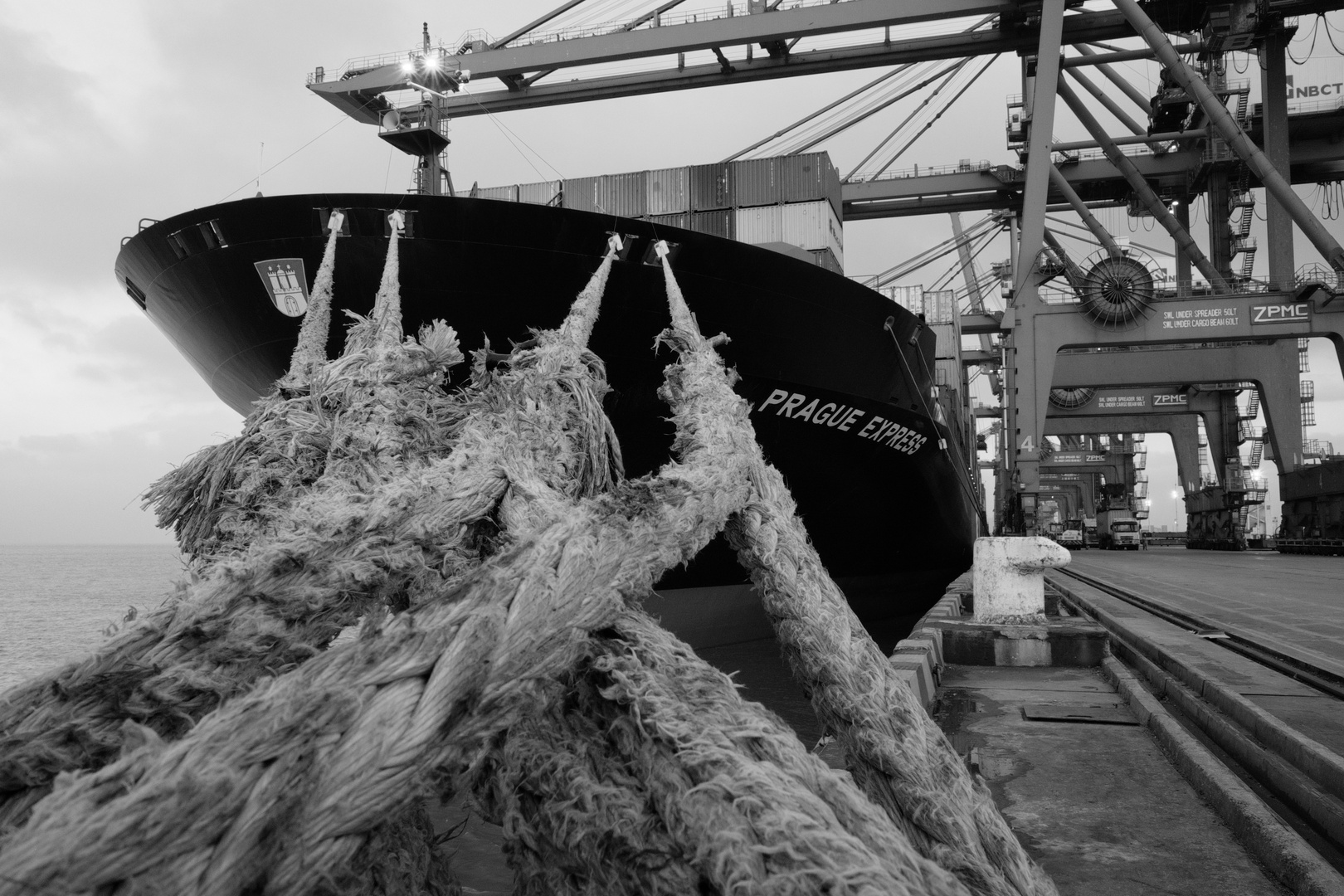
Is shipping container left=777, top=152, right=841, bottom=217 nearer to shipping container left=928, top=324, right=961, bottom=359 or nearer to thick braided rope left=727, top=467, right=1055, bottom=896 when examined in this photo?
shipping container left=928, top=324, right=961, bottom=359

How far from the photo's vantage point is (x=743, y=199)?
1271cm

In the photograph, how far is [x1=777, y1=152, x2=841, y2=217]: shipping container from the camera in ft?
41.2

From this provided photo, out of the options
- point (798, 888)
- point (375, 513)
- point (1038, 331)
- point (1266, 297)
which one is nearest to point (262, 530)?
point (375, 513)

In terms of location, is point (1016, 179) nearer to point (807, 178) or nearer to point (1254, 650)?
point (807, 178)

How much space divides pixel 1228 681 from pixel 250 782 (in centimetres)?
529

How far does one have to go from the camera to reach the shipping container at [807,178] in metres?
12.6

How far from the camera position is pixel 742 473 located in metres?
2.45

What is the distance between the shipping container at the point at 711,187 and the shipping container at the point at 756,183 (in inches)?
4.3

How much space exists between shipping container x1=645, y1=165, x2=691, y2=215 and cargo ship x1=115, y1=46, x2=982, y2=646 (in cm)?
184

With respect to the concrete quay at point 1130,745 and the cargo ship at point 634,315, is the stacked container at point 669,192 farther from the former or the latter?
the concrete quay at point 1130,745

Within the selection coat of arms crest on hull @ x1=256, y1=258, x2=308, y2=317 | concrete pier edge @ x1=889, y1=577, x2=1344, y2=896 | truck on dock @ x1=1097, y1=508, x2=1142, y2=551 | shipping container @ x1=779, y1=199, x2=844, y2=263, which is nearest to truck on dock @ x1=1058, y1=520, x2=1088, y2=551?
truck on dock @ x1=1097, y1=508, x2=1142, y2=551

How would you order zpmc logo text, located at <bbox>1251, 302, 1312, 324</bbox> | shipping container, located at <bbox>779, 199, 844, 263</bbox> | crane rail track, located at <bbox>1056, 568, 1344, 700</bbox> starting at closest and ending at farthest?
crane rail track, located at <bbox>1056, 568, 1344, 700</bbox> → shipping container, located at <bbox>779, 199, 844, 263</bbox> → zpmc logo text, located at <bbox>1251, 302, 1312, 324</bbox>

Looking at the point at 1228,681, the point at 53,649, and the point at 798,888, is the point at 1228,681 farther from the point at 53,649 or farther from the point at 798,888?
the point at 53,649

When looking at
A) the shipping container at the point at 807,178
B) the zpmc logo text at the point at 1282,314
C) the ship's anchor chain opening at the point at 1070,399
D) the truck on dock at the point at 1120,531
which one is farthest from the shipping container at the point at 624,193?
the truck on dock at the point at 1120,531
